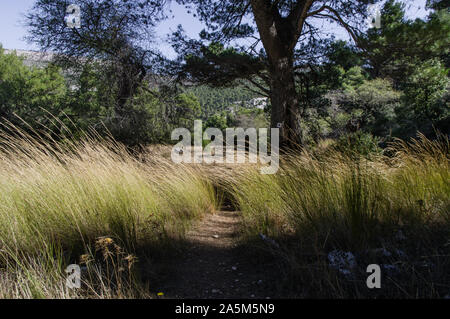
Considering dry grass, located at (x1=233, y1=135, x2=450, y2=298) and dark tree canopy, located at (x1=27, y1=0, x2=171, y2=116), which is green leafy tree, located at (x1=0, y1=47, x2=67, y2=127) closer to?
dark tree canopy, located at (x1=27, y1=0, x2=171, y2=116)

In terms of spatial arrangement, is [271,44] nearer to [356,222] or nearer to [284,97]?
[284,97]

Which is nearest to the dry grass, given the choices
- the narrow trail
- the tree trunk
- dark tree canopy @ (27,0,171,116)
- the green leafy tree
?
the narrow trail

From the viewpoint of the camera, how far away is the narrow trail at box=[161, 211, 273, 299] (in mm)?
2031

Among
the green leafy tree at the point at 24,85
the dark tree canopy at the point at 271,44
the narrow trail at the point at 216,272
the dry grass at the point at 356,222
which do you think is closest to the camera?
the dry grass at the point at 356,222

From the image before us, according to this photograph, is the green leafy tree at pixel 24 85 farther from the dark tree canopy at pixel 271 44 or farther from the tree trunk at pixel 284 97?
the tree trunk at pixel 284 97

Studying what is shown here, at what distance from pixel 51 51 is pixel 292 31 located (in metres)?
7.72

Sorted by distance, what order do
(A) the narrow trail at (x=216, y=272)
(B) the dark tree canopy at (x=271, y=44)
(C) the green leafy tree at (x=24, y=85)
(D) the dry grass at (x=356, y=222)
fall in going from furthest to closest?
(C) the green leafy tree at (x=24, y=85)
(B) the dark tree canopy at (x=271, y=44)
(A) the narrow trail at (x=216, y=272)
(D) the dry grass at (x=356, y=222)

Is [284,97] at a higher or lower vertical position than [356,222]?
higher

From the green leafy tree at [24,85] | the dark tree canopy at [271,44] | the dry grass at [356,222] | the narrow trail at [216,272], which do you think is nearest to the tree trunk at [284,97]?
the dark tree canopy at [271,44]

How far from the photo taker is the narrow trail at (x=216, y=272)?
6.66 feet

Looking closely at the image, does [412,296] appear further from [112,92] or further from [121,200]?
[112,92]

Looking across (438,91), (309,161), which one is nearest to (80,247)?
(309,161)

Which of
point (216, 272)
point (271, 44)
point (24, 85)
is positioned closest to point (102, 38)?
point (271, 44)

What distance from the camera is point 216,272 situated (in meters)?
2.38
